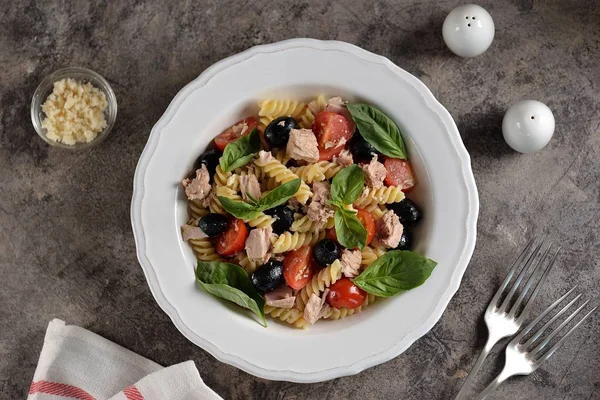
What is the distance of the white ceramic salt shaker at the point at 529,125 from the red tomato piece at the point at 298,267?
1103mm

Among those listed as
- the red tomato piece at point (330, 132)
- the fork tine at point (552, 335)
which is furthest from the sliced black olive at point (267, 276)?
the fork tine at point (552, 335)

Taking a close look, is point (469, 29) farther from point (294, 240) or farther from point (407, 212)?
point (294, 240)

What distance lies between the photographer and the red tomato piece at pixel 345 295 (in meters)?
3.11

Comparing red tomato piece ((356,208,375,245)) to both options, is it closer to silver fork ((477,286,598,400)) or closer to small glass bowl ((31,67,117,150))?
silver fork ((477,286,598,400))

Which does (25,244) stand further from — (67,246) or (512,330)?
(512,330)

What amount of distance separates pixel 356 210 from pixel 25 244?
5.53 feet

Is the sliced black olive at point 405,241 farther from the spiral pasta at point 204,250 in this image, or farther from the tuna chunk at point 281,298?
the spiral pasta at point 204,250

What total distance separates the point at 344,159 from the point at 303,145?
211 mm

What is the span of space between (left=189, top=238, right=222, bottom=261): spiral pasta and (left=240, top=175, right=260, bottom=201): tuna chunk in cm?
28

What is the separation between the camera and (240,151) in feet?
10.3

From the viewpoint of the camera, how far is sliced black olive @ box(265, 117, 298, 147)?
122 inches

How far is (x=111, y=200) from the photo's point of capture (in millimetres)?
3562

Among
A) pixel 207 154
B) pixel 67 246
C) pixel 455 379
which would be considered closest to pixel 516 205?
pixel 455 379

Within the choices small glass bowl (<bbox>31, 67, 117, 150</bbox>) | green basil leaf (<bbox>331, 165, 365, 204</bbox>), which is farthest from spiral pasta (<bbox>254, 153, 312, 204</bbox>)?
small glass bowl (<bbox>31, 67, 117, 150</bbox>)
